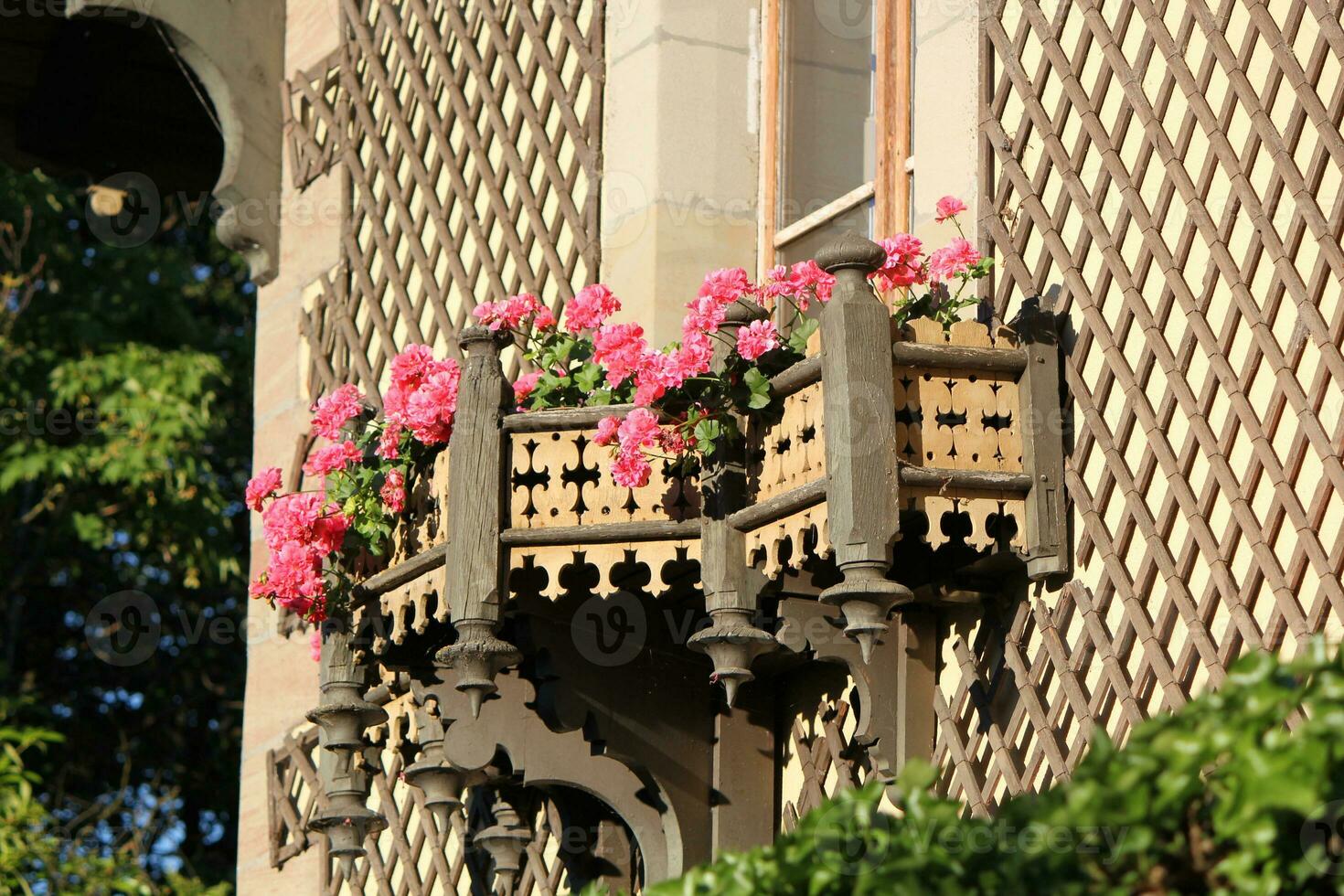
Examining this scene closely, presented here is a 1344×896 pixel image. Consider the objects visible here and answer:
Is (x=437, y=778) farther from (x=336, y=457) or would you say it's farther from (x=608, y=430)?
(x=608, y=430)

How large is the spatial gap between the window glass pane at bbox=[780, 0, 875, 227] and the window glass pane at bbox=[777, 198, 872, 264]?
99mm

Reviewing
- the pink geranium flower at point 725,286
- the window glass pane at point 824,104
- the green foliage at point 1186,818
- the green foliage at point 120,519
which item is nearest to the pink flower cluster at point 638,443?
the pink geranium flower at point 725,286

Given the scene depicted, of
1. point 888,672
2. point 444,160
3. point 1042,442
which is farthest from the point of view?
point 444,160

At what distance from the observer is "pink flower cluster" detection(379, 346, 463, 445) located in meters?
6.15

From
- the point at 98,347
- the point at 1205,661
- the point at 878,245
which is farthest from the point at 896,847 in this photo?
the point at 98,347

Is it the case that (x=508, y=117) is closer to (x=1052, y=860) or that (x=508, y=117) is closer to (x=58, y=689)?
(x=1052, y=860)

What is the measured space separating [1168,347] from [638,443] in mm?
1317

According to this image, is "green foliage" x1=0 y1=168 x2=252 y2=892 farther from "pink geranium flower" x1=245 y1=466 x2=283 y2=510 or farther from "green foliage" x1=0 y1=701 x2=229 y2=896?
"pink geranium flower" x1=245 y1=466 x2=283 y2=510

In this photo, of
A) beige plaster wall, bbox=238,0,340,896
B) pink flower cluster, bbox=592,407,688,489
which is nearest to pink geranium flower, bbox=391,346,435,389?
pink flower cluster, bbox=592,407,688,489

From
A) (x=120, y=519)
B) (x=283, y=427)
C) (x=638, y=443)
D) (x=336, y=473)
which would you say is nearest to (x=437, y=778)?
(x=336, y=473)

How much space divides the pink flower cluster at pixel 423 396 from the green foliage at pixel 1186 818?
3.04m

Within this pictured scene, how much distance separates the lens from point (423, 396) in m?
6.15

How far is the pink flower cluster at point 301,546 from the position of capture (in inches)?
253

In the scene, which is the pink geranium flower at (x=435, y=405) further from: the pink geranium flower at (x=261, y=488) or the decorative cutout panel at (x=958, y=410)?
the decorative cutout panel at (x=958, y=410)
